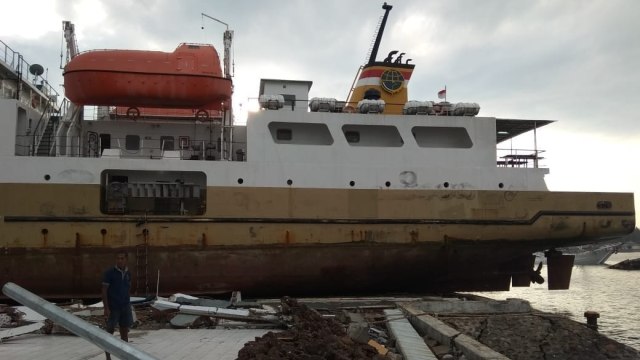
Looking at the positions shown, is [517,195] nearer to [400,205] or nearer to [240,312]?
[400,205]

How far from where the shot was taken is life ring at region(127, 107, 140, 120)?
12946mm

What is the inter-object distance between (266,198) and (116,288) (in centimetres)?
627

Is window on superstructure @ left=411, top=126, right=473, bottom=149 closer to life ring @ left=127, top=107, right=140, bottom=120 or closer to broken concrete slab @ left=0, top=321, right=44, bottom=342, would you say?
life ring @ left=127, top=107, right=140, bottom=120

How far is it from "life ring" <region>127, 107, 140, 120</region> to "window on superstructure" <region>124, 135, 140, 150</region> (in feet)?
1.86

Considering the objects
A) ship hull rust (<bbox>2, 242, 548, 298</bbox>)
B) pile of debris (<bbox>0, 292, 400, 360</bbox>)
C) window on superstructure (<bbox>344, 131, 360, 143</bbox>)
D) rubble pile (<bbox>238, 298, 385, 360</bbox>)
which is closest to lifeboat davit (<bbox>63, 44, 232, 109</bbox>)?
window on superstructure (<bbox>344, 131, 360, 143</bbox>)

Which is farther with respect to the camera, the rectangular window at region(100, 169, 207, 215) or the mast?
the mast

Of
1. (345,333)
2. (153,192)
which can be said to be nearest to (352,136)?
(153,192)

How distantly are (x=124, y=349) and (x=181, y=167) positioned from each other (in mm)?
9276

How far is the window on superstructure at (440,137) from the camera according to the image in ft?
45.2

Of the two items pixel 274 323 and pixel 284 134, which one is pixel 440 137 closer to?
pixel 284 134

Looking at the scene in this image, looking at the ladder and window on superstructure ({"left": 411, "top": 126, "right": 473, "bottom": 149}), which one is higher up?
window on superstructure ({"left": 411, "top": 126, "right": 473, "bottom": 149})

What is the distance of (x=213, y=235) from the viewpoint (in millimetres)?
11602

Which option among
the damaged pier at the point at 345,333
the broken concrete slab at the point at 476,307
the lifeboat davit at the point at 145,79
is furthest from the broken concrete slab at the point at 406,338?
the lifeboat davit at the point at 145,79

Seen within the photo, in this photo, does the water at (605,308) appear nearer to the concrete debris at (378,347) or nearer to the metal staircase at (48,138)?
the concrete debris at (378,347)
